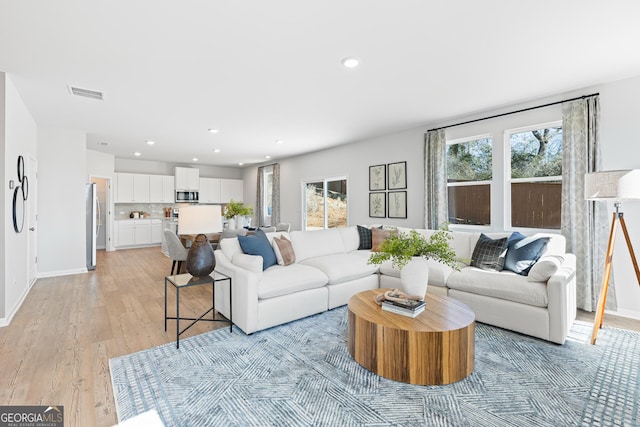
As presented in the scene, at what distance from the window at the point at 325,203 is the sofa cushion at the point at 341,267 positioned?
3059 millimetres

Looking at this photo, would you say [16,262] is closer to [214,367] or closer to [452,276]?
[214,367]

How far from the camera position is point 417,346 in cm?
206

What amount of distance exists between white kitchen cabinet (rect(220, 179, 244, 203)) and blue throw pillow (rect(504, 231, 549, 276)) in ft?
28.9

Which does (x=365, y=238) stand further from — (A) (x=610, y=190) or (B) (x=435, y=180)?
(A) (x=610, y=190)

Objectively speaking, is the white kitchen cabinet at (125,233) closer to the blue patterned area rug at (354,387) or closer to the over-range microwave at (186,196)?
the over-range microwave at (186,196)

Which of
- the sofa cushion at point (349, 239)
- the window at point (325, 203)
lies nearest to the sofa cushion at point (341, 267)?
the sofa cushion at point (349, 239)

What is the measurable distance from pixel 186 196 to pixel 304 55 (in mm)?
→ 7966

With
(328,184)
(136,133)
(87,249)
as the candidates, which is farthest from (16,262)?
(328,184)

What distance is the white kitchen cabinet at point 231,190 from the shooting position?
10.3 meters

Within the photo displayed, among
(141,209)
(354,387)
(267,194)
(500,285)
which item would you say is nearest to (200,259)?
(354,387)

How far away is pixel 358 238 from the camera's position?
15.7 feet

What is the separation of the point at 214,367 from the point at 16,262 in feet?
10.3

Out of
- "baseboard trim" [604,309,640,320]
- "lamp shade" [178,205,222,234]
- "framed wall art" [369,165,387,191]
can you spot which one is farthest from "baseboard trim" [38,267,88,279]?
"baseboard trim" [604,309,640,320]

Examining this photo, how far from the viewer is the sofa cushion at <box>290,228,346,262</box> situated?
3.98 metres
